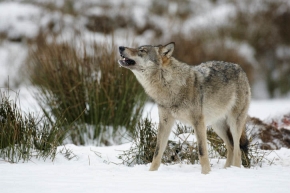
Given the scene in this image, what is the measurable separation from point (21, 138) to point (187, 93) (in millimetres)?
1890

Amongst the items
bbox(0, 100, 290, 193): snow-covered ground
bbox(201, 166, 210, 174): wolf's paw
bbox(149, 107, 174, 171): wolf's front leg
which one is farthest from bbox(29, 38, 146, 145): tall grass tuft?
bbox(201, 166, 210, 174): wolf's paw

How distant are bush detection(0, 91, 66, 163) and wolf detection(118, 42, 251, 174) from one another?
1.17m

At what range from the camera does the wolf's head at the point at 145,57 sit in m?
4.80

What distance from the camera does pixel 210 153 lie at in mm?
5645

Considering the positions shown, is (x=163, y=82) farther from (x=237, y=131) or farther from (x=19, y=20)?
(x=19, y=20)

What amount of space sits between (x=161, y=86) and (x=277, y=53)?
518 inches

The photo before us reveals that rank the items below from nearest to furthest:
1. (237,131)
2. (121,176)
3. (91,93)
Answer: (121,176) → (237,131) → (91,93)

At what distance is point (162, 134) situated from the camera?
4.99 m

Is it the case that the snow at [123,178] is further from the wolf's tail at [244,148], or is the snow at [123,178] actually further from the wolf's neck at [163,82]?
the wolf's neck at [163,82]

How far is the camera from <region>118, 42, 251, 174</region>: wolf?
190 inches

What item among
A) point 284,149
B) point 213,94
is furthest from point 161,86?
point 284,149

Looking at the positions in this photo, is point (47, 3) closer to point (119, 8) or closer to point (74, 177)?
point (119, 8)

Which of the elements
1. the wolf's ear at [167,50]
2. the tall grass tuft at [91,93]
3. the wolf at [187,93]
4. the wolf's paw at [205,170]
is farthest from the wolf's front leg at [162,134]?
the tall grass tuft at [91,93]

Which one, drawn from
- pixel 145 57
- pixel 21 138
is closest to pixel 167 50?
pixel 145 57
